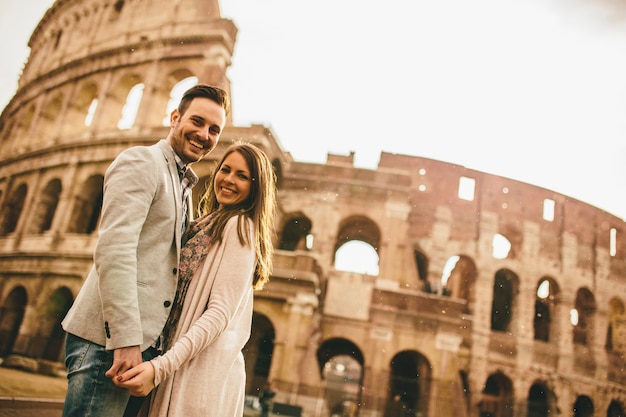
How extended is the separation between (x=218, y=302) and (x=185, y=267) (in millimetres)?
340

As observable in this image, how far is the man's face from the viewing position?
2.25m

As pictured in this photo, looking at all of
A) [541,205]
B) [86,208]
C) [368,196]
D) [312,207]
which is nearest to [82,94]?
[86,208]

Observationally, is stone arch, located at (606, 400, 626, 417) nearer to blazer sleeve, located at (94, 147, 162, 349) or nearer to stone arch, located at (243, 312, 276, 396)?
stone arch, located at (243, 312, 276, 396)

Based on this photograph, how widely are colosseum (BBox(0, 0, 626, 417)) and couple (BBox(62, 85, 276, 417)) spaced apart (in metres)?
10.3

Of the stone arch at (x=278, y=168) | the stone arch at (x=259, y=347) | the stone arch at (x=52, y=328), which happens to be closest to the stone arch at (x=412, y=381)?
the stone arch at (x=259, y=347)

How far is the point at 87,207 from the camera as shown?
Result: 14.4 m

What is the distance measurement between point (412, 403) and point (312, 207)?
7774 millimetres

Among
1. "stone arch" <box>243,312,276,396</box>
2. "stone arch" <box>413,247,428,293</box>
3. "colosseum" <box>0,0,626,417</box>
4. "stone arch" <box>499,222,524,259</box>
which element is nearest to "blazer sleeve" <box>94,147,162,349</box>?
"colosseum" <box>0,0,626,417</box>

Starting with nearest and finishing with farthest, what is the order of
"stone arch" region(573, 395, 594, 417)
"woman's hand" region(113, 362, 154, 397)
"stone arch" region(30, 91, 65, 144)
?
1. "woman's hand" region(113, 362, 154, 397)
2. "stone arch" region(30, 91, 65, 144)
3. "stone arch" region(573, 395, 594, 417)

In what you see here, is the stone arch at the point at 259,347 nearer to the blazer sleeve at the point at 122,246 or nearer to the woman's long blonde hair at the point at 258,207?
the woman's long blonde hair at the point at 258,207

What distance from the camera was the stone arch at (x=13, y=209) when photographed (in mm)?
16250

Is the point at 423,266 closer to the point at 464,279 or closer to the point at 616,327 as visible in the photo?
the point at 464,279

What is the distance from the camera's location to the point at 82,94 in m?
16.2

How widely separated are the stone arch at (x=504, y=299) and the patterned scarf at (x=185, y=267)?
18.1 metres
